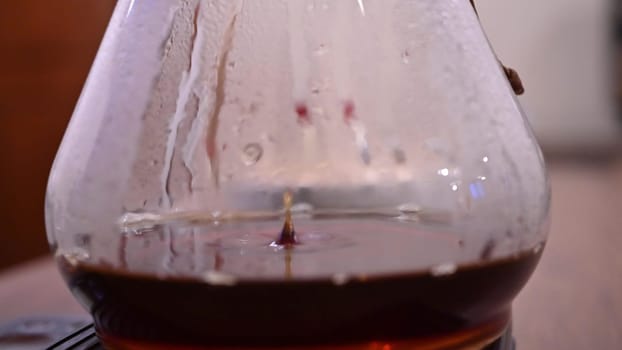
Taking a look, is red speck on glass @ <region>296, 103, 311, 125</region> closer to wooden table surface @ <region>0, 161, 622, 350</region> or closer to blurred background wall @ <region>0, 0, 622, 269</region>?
wooden table surface @ <region>0, 161, 622, 350</region>

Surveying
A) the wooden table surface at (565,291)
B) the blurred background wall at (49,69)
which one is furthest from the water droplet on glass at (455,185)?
the blurred background wall at (49,69)

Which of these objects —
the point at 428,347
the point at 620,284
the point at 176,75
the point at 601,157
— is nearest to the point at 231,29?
the point at 176,75

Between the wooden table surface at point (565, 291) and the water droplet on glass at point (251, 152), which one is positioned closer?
the water droplet on glass at point (251, 152)

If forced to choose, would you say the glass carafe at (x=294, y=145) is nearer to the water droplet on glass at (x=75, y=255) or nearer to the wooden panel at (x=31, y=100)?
the water droplet on glass at (x=75, y=255)

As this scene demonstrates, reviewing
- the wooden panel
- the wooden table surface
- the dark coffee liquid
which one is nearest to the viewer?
the dark coffee liquid

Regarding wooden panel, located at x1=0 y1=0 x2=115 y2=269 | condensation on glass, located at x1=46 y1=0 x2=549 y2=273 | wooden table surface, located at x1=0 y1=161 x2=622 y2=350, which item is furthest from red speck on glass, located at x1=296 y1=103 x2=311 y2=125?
wooden panel, located at x1=0 y1=0 x2=115 y2=269

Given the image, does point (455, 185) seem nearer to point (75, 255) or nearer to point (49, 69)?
point (75, 255)

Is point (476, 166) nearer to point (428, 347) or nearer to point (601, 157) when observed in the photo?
point (428, 347)

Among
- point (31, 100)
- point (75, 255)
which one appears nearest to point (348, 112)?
point (75, 255)
